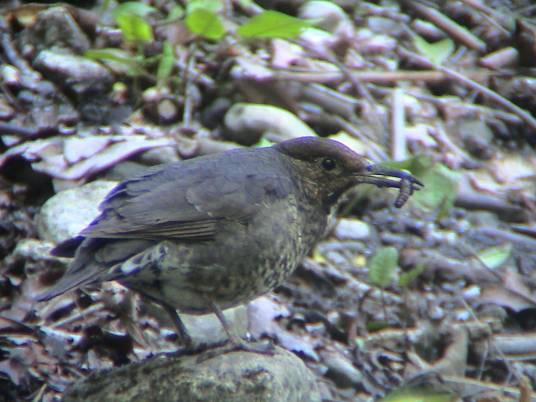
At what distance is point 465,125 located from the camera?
7637 millimetres

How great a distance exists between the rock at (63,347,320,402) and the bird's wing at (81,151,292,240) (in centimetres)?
57

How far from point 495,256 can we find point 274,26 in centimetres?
211

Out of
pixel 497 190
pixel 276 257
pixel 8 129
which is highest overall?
pixel 276 257

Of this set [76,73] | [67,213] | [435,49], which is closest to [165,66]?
[76,73]

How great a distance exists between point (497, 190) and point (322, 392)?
8.74ft

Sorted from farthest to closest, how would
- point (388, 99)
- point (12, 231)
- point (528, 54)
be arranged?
1. point (528, 54)
2. point (388, 99)
3. point (12, 231)

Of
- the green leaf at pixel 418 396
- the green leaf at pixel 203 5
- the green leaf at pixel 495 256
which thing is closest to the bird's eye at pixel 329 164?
the green leaf at pixel 418 396

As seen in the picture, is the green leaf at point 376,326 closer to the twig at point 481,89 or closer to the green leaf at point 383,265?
the green leaf at point 383,265

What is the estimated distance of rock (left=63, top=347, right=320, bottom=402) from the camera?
4000 mm

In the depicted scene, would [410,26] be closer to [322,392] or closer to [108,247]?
[322,392]

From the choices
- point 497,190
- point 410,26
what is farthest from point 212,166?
point 410,26

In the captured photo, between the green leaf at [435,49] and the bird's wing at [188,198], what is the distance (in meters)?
3.91

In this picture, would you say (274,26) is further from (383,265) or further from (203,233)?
(203,233)

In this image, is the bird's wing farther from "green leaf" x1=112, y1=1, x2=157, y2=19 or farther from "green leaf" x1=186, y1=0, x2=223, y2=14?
"green leaf" x1=112, y1=1, x2=157, y2=19
